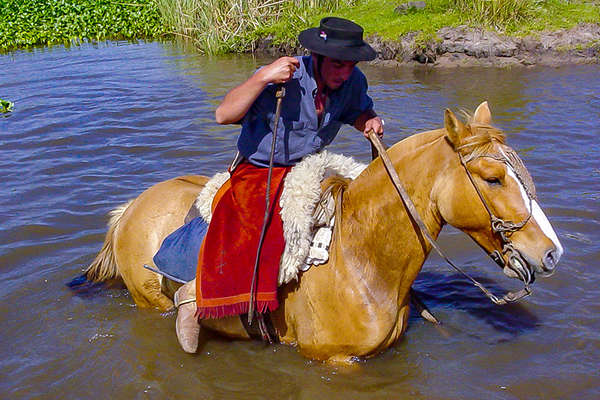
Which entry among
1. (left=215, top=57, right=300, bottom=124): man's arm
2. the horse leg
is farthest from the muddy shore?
(left=215, top=57, right=300, bottom=124): man's arm

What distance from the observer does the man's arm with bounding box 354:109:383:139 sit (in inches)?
153

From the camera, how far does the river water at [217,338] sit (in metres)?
3.91

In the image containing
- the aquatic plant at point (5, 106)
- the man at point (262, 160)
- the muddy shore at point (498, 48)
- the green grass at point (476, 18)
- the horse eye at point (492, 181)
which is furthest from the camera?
the green grass at point (476, 18)

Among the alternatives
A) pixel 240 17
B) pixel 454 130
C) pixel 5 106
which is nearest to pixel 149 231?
pixel 454 130

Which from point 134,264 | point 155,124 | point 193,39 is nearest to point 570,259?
point 134,264

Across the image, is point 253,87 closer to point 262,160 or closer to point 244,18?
point 262,160

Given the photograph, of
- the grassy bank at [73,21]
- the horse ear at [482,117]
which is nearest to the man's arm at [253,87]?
the horse ear at [482,117]

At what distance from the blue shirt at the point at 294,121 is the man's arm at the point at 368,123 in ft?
0.61

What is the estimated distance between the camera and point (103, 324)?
4.68 meters

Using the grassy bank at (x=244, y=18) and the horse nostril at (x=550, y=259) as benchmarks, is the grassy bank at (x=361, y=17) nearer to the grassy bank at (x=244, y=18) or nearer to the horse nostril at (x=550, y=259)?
the grassy bank at (x=244, y=18)

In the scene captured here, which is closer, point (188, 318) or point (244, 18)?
point (188, 318)

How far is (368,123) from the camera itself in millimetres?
3902

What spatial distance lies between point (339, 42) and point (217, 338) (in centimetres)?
223

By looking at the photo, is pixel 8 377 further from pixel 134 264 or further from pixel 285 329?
pixel 285 329
